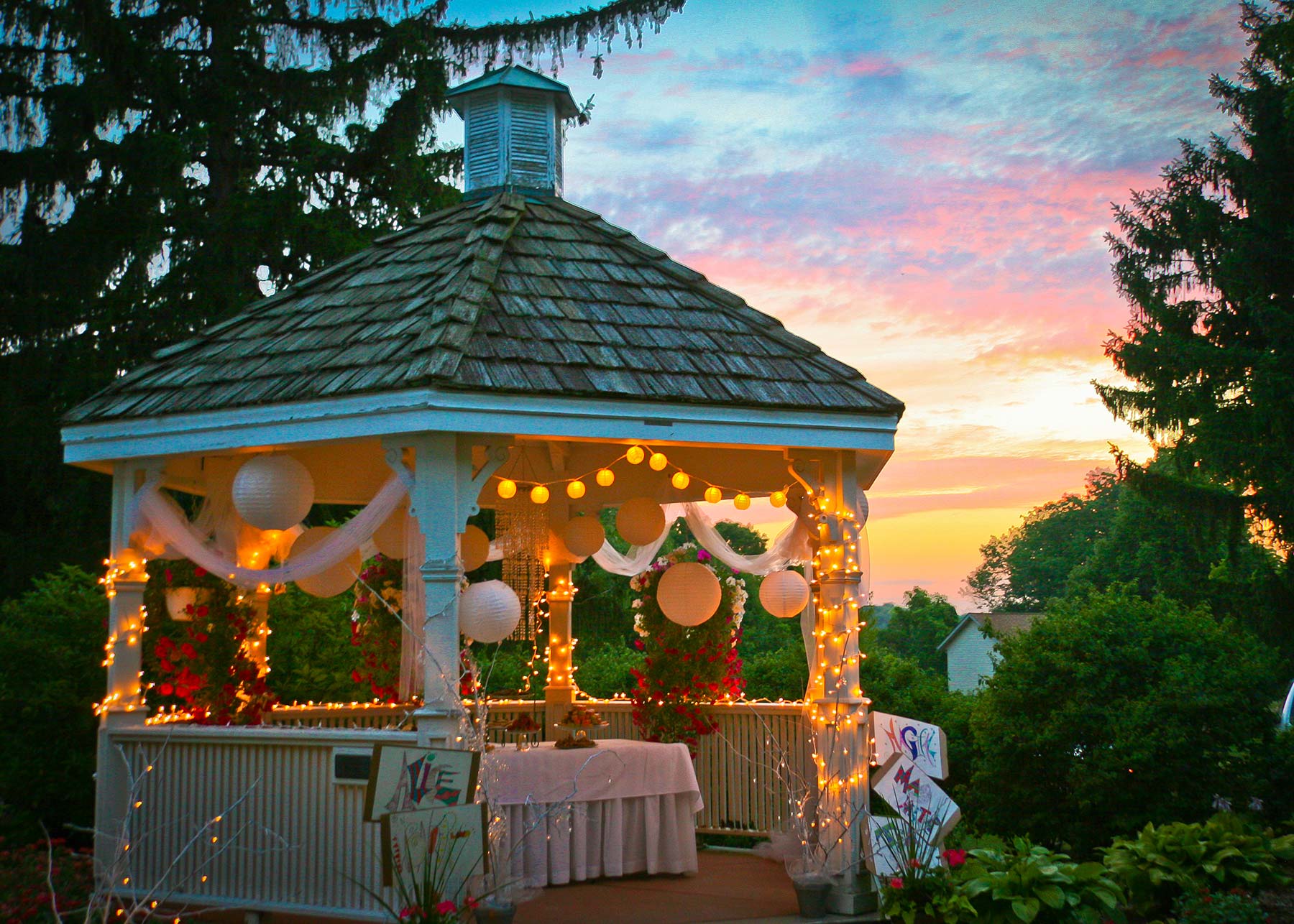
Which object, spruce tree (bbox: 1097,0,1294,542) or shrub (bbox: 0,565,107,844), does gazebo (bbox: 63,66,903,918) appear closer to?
shrub (bbox: 0,565,107,844)

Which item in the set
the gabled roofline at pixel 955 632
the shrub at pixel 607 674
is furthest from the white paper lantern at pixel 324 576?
the gabled roofline at pixel 955 632

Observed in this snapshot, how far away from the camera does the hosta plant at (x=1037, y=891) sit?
6.73 m

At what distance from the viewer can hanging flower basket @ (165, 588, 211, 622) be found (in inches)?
335

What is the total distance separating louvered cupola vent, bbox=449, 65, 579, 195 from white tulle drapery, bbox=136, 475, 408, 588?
307cm

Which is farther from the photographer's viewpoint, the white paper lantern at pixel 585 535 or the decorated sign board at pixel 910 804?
the white paper lantern at pixel 585 535

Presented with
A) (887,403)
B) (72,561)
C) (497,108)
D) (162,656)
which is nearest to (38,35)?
(72,561)

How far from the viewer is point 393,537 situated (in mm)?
9047

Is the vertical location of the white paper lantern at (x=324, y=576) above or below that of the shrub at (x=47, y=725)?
above

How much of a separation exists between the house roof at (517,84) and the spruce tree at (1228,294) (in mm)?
11462

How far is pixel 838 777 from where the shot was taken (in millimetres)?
7492

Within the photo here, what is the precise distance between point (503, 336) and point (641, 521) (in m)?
2.63

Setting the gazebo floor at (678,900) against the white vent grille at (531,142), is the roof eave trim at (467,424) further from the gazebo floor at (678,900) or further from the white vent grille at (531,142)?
the white vent grille at (531,142)

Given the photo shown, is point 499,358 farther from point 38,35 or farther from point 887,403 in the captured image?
point 38,35

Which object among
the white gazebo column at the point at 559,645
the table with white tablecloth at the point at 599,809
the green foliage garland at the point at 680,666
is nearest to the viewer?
the table with white tablecloth at the point at 599,809
